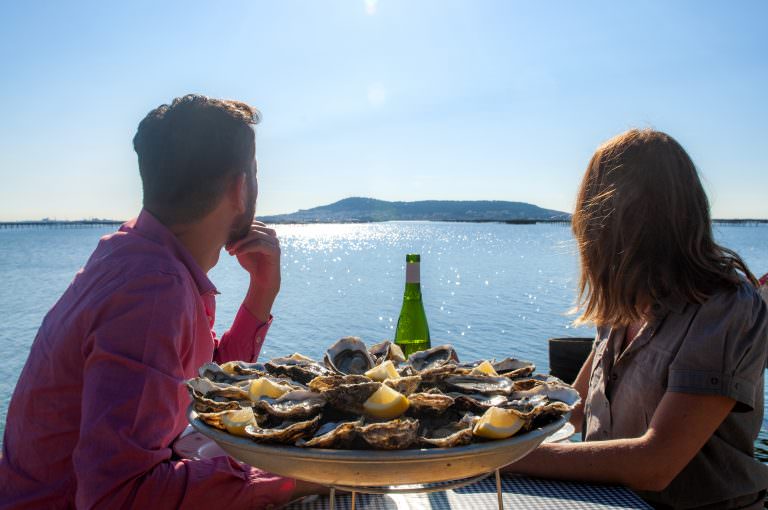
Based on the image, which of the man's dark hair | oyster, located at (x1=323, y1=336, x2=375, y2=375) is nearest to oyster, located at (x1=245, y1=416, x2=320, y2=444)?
oyster, located at (x1=323, y1=336, x2=375, y2=375)

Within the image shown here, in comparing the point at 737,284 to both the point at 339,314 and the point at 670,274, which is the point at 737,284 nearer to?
the point at 670,274

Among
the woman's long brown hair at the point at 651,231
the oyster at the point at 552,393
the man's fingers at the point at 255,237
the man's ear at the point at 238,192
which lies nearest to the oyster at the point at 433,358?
the oyster at the point at 552,393

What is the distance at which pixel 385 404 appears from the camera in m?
1.29

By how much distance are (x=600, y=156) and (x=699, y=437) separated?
122 cm

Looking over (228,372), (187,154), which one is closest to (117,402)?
(228,372)

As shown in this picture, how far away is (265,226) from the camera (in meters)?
3.05

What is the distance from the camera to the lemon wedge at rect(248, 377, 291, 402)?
139 centimetres

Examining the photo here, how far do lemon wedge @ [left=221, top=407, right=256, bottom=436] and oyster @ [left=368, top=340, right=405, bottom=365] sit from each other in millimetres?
594

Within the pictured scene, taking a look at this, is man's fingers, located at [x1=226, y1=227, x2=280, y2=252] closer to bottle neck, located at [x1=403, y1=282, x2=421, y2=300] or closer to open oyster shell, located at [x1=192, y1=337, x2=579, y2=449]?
bottle neck, located at [x1=403, y1=282, x2=421, y2=300]

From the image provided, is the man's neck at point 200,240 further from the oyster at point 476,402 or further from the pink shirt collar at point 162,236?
the oyster at point 476,402

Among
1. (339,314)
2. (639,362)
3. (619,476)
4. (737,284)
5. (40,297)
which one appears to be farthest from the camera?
(40,297)

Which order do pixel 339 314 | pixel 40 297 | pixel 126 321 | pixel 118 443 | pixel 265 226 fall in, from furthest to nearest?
pixel 40 297 → pixel 339 314 → pixel 265 226 → pixel 126 321 → pixel 118 443

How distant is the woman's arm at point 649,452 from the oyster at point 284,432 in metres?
1.12

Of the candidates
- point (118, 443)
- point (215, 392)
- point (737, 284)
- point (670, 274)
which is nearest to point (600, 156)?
point (670, 274)
